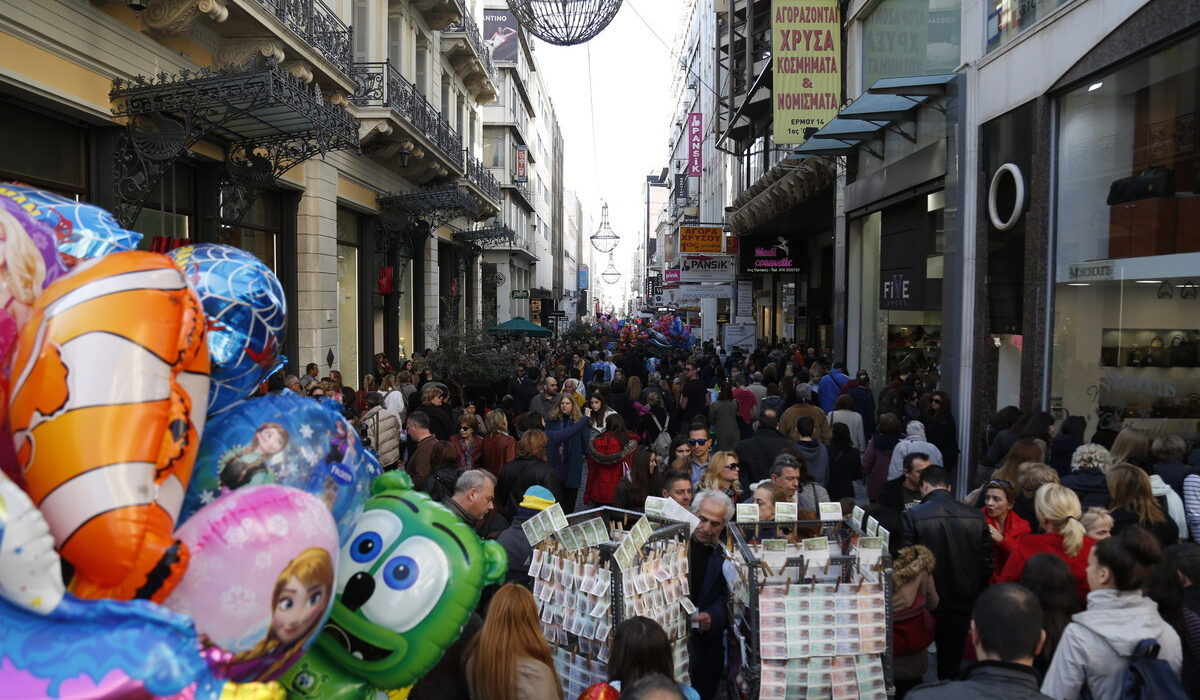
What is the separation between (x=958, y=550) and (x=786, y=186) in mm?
→ 16637

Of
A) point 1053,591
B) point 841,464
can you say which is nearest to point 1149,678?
point 1053,591

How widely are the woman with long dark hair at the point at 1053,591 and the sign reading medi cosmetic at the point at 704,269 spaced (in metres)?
25.9

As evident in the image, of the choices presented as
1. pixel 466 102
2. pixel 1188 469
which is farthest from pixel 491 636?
pixel 466 102

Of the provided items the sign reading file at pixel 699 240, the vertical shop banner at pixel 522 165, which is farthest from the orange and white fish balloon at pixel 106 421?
the vertical shop banner at pixel 522 165

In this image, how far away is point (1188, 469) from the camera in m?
6.12

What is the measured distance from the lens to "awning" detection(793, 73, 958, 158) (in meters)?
12.7

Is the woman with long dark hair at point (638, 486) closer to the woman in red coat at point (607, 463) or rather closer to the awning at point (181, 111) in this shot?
the woman in red coat at point (607, 463)

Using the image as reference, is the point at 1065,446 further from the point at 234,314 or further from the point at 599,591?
the point at 234,314

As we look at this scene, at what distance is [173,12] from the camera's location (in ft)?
33.1

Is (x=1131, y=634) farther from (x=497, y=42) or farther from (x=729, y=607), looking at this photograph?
(x=497, y=42)

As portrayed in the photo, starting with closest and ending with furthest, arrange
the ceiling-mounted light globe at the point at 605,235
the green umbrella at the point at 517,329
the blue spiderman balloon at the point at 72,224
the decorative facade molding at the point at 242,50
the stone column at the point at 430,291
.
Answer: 1. the blue spiderman balloon at the point at 72,224
2. the decorative facade molding at the point at 242,50
3. the green umbrella at the point at 517,329
4. the stone column at the point at 430,291
5. the ceiling-mounted light globe at the point at 605,235

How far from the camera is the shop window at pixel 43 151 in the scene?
27.1 feet

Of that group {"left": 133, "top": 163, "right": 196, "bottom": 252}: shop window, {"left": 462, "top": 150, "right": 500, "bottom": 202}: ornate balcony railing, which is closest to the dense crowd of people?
{"left": 133, "top": 163, "right": 196, "bottom": 252}: shop window

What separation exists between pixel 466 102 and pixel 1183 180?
25.1m
